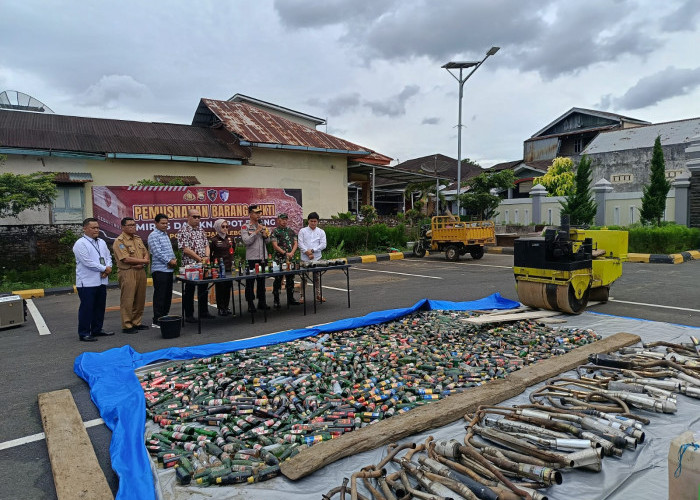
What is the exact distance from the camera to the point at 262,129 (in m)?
21.5

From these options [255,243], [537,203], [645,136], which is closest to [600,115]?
[645,136]

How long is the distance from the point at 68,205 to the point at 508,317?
15449mm

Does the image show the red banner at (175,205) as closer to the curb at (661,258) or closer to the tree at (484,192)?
the tree at (484,192)

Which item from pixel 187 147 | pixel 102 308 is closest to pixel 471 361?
pixel 102 308

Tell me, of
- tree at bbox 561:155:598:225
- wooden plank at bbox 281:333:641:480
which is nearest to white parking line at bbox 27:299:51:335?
wooden plank at bbox 281:333:641:480

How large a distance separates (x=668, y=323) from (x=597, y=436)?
194 inches

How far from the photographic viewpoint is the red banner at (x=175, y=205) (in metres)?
13.6

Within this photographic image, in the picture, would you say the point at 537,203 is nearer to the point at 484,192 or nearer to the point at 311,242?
the point at 484,192

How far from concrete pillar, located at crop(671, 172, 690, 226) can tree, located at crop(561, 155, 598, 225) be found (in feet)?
10.6

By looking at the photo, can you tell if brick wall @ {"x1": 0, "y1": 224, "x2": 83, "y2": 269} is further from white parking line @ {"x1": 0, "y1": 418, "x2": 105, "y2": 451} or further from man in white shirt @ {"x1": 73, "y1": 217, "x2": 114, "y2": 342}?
white parking line @ {"x1": 0, "y1": 418, "x2": 105, "y2": 451}

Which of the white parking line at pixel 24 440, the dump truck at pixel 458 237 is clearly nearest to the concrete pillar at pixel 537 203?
the dump truck at pixel 458 237

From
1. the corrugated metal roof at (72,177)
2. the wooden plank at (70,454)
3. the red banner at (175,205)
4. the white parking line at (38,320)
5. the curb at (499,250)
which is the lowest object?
the white parking line at (38,320)

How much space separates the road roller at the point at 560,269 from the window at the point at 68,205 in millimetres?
14991

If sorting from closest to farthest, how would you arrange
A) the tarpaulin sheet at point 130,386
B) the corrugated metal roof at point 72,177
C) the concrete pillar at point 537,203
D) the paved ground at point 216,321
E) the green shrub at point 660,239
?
the tarpaulin sheet at point 130,386 → the paved ground at point 216,321 → the corrugated metal roof at point 72,177 → the green shrub at point 660,239 → the concrete pillar at point 537,203
